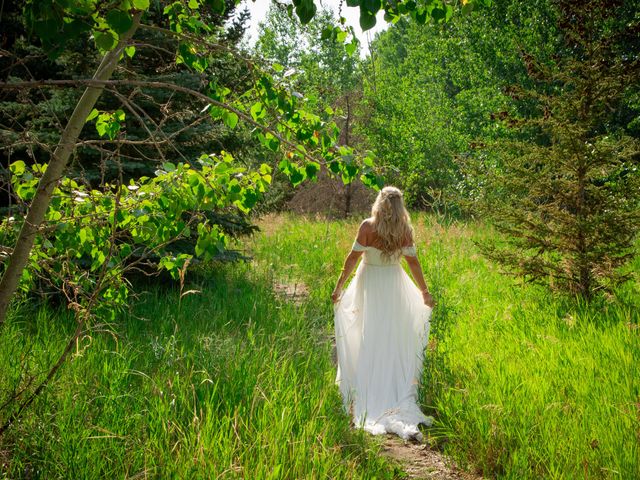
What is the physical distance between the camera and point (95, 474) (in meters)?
3.01

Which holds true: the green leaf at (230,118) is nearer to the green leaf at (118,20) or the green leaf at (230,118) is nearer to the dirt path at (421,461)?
the green leaf at (118,20)

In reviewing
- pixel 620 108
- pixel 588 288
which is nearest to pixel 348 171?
pixel 588 288

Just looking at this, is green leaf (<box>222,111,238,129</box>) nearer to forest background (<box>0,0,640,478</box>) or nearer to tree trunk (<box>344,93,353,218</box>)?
forest background (<box>0,0,640,478</box>)

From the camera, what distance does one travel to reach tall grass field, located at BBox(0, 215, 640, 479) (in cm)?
325

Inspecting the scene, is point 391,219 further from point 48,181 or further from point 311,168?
point 48,181

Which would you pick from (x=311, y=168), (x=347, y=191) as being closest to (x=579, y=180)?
(x=311, y=168)

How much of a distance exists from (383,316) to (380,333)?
162mm

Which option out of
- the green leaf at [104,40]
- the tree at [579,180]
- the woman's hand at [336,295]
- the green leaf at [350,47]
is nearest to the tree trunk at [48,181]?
the green leaf at [104,40]

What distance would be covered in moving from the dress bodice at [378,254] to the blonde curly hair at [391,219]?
12 cm

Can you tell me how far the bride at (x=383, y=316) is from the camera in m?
5.34

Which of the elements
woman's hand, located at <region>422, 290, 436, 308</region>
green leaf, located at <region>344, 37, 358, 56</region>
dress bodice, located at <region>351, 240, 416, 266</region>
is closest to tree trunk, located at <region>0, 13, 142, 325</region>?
green leaf, located at <region>344, 37, 358, 56</region>

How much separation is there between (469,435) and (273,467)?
5.39 ft

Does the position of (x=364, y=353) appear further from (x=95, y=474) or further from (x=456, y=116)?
(x=456, y=116)

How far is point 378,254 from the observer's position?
5.56m
